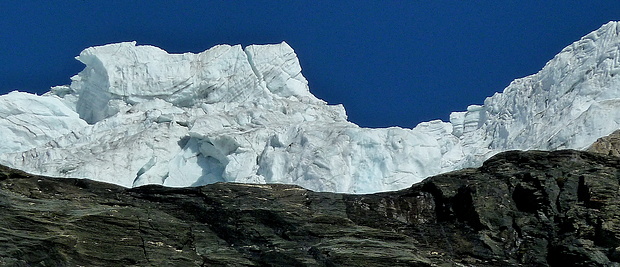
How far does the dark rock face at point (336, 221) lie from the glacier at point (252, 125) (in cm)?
1744

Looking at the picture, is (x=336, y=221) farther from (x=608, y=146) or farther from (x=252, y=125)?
(x=252, y=125)

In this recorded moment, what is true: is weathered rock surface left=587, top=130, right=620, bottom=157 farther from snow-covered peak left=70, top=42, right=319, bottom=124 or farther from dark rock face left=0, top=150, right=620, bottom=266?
snow-covered peak left=70, top=42, right=319, bottom=124

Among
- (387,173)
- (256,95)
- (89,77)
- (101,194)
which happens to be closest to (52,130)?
(89,77)

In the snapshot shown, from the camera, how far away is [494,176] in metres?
19.3

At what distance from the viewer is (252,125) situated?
4412 cm

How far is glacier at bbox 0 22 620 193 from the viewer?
129ft

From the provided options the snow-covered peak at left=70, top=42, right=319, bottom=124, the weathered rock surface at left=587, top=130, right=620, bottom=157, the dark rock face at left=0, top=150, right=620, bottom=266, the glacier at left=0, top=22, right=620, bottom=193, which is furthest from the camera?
the snow-covered peak at left=70, top=42, right=319, bottom=124

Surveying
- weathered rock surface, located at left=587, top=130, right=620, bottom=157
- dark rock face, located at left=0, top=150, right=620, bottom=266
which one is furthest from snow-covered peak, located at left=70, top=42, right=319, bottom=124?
dark rock face, located at left=0, top=150, right=620, bottom=266

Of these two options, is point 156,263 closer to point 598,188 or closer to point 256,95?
point 598,188

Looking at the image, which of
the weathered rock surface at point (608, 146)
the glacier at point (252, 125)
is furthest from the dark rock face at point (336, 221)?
the glacier at point (252, 125)

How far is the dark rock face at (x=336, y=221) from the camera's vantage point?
1634 cm

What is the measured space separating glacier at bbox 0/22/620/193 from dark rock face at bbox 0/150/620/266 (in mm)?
17441

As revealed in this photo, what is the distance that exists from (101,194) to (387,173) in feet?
72.7

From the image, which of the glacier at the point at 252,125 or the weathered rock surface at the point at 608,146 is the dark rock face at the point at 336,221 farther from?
the glacier at the point at 252,125
